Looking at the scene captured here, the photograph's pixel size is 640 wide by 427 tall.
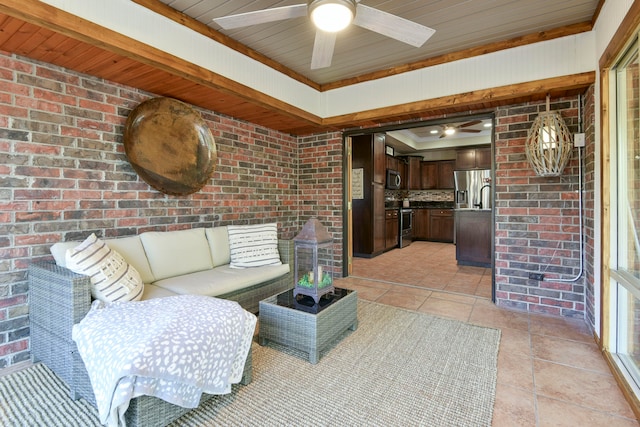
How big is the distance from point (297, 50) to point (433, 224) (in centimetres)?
624

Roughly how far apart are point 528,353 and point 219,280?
7.96ft

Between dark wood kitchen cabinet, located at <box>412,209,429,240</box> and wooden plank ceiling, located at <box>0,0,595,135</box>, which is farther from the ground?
wooden plank ceiling, located at <box>0,0,595,135</box>

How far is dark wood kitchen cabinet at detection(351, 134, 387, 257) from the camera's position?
19.3 feet

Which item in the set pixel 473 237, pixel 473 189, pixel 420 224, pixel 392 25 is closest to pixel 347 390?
pixel 392 25

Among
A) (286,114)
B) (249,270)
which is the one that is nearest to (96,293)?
(249,270)

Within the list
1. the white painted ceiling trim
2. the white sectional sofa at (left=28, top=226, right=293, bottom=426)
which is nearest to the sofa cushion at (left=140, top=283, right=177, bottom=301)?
the white sectional sofa at (left=28, top=226, right=293, bottom=426)

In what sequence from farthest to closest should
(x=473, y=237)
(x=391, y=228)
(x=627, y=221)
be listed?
Answer: (x=391, y=228) < (x=473, y=237) < (x=627, y=221)

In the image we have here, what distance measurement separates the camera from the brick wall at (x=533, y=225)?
9.63 feet

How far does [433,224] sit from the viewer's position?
8.05 metres

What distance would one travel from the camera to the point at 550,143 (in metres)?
2.75

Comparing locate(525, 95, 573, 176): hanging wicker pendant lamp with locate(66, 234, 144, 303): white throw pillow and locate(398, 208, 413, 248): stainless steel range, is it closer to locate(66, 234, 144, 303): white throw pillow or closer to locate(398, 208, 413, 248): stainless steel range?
locate(66, 234, 144, 303): white throw pillow

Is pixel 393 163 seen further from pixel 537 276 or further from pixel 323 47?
pixel 323 47

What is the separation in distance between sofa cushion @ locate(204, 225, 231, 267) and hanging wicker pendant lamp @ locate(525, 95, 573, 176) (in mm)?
3090

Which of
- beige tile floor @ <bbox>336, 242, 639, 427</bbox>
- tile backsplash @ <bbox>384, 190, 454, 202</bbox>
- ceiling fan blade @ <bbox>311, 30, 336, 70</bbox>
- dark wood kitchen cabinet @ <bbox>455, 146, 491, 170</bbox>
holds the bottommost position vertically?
beige tile floor @ <bbox>336, 242, 639, 427</bbox>
